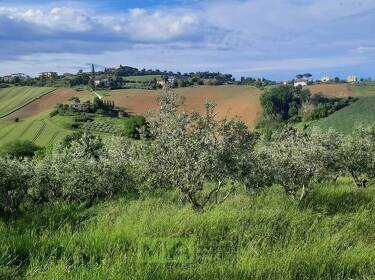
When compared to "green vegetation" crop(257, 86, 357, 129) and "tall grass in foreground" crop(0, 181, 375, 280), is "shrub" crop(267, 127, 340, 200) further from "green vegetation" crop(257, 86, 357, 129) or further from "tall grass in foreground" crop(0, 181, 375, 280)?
"green vegetation" crop(257, 86, 357, 129)

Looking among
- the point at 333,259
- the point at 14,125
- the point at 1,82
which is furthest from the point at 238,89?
the point at 333,259

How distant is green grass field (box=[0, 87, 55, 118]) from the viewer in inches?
5593

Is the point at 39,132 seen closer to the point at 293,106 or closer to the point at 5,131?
the point at 5,131

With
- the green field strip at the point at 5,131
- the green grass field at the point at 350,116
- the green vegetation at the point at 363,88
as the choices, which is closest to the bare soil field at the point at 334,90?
the green vegetation at the point at 363,88

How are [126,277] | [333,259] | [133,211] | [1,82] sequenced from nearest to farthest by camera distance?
[126,277] → [333,259] → [133,211] → [1,82]

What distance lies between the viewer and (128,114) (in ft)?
400

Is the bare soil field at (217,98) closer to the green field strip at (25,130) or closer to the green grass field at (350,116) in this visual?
the green grass field at (350,116)

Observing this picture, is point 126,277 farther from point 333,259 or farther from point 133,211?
point 133,211

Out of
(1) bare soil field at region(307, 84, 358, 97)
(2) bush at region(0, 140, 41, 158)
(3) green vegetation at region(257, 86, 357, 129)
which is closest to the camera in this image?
(2) bush at region(0, 140, 41, 158)

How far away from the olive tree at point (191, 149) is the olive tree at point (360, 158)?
37.0ft

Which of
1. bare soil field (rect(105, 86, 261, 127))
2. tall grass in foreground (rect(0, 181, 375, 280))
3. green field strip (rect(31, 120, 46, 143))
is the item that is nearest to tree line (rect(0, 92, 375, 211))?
tall grass in foreground (rect(0, 181, 375, 280))

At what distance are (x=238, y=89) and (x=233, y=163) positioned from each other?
11838 cm

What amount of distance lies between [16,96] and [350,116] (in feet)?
354

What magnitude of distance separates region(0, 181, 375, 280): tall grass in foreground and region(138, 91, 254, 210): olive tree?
12.5 feet
